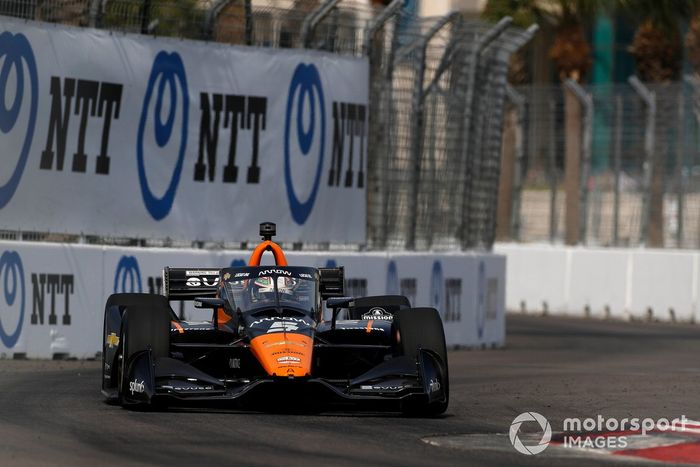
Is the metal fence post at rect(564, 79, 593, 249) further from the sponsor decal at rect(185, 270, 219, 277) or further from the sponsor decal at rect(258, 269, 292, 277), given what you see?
the sponsor decal at rect(258, 269, 292, 277)

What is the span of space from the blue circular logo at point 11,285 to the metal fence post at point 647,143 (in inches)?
557

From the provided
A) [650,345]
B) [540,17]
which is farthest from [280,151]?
[540,17]

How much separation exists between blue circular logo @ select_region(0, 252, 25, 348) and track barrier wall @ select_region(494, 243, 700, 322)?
14230 millimetres

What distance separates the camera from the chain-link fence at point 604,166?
28.5 m

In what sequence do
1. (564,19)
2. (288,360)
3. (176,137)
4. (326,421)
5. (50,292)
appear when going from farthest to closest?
1. (564,19)
2. (176,137)
3. (50,292)
4. (288,360)
5. (326,421)

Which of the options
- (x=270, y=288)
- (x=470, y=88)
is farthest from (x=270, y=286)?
(x=470, y=88)

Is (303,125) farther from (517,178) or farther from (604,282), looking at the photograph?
(517,178)

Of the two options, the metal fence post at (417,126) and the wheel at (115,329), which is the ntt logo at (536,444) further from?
the metal fence post at (417,126)

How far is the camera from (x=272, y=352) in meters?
11.9

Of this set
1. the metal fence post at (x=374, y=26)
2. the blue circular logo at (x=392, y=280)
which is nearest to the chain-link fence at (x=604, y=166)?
the metal fence post at (x=374, y=26)

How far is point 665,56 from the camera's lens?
130ft

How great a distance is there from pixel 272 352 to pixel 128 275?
547 centimetres

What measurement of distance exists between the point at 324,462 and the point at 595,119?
815 inches

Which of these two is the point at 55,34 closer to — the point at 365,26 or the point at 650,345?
the point at 365,26
